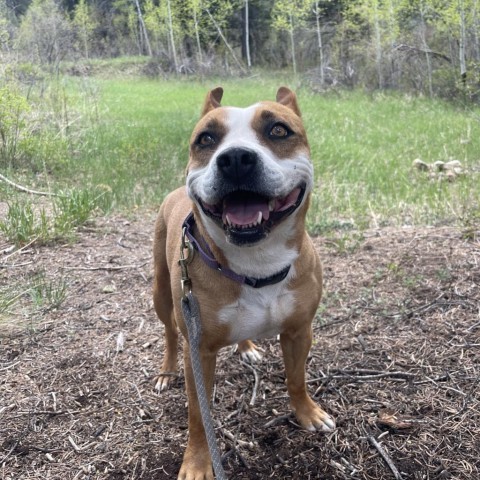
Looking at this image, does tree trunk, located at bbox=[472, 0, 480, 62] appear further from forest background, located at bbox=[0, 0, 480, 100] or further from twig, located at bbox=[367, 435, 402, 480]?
twig, located at bbox=[367, 435, 402, 480]

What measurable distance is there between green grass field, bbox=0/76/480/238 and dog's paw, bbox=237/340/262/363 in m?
1.97

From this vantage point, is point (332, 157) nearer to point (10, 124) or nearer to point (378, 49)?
point (10, 124)

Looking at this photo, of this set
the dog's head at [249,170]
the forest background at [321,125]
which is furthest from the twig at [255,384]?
the forest background at [321,125]

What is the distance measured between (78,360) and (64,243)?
1872 mm

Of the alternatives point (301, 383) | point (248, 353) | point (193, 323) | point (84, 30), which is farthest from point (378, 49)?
point (193, 323)

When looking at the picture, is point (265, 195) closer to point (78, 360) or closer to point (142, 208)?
point (78, 360)

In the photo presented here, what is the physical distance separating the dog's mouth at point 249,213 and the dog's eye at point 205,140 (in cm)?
31

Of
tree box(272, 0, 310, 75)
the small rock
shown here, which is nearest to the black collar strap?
the small rock

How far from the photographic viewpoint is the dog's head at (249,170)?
71.1 inches

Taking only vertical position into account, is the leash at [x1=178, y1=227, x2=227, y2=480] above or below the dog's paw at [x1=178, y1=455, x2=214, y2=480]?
above

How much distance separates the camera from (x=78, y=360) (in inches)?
113

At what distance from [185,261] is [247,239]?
0.40 metres

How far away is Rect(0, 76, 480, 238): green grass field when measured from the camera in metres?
5.18

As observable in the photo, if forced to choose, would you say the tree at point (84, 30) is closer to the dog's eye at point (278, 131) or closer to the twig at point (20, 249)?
the twig at point (20, 249)
